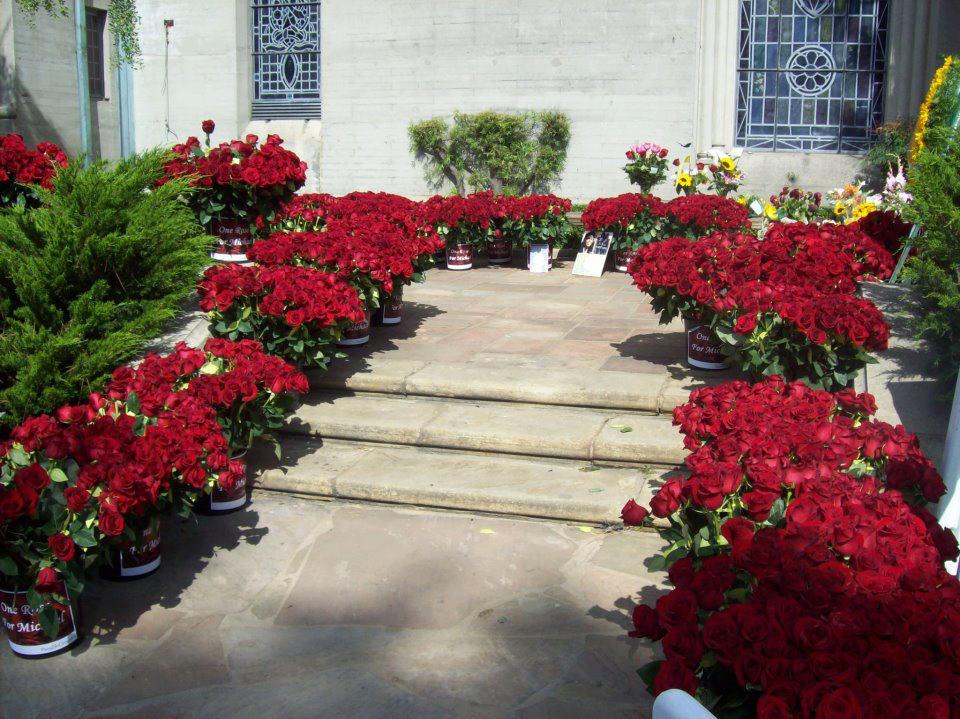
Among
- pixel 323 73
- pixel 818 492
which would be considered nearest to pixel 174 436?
pixel 818 492

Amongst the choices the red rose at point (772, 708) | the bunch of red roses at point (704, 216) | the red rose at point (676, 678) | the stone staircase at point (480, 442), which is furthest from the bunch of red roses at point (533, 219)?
the red rose at point (772, 708)

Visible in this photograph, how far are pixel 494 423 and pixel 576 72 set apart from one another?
28.3 feet

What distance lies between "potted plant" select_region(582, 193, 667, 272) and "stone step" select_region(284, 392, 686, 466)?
487 centimetres

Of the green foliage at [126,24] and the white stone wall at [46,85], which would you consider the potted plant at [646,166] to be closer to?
the green foliage at [126,24]

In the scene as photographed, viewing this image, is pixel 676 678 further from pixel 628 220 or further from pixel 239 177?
pixel 628 220

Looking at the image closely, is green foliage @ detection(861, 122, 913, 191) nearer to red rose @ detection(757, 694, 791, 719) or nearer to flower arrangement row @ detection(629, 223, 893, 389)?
flower arrangement row @ detection(629, 223, 893, 389)

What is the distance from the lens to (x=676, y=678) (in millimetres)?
1955

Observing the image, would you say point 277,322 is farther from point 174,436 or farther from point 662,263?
point 662,263

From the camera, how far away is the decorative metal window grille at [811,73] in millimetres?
11797

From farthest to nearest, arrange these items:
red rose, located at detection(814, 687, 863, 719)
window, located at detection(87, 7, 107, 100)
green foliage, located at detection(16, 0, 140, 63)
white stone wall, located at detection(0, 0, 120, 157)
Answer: window, located at detection(87, 7, 107, 100), white stone wall, located at detection(0, 0, 120, 157), green foliage, located at detection(16, 0, 140, 63), red rose, located at detection(814, 687, 863, 719)

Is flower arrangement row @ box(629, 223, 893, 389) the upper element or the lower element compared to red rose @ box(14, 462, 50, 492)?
upper

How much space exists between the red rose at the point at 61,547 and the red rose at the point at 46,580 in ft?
0.17

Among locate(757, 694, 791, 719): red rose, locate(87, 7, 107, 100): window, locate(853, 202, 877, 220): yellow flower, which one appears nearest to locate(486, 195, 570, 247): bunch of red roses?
locate(853, 202, 877, 220): yellow flower

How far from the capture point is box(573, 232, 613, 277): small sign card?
31.1ft
